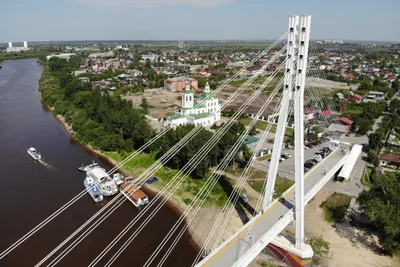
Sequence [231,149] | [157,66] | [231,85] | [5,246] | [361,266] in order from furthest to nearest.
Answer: [157,66], [231,85], [231,149], [5,246], [361,266]

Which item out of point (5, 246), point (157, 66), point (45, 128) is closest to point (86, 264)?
point (5, 246)

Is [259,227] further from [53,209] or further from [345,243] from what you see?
[53,209]

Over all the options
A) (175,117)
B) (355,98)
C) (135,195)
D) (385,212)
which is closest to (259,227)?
(385,212)

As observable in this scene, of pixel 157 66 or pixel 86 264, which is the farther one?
pixel 157 66

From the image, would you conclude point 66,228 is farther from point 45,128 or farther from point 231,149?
point 45,128

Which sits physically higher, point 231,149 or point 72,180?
point 231,149

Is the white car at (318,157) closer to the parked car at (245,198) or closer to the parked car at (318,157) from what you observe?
the parked car at (318,157)
